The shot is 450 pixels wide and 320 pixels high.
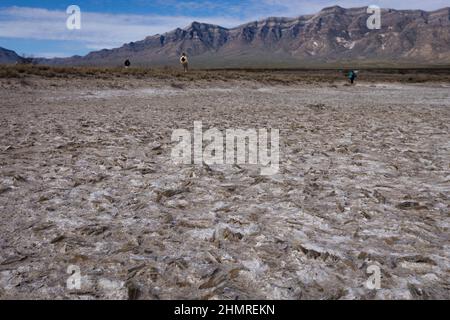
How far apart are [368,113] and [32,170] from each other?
17158mm

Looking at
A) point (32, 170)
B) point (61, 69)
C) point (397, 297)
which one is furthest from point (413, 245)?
point (61, 69)

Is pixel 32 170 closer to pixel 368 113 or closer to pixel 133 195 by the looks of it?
pixel 133 195

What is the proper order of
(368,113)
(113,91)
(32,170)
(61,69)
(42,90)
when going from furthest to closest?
(61,69) → (113,91) → (42,90) → (368,113) → (32,170)

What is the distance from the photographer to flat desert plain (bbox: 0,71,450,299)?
4527mm

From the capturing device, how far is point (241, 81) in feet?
140

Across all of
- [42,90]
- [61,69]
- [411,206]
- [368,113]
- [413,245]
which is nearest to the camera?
[413,245]

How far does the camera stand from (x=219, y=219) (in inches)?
250

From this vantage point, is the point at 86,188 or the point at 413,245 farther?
the point at 86,188

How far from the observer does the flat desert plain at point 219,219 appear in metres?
4.53
